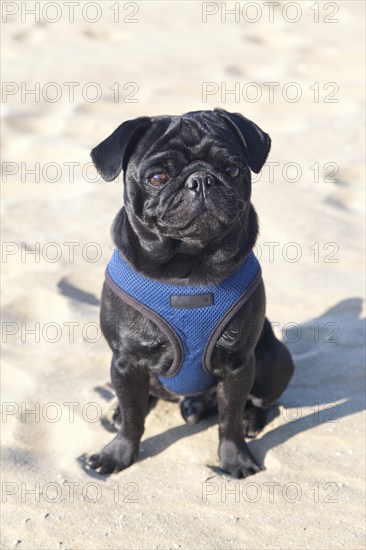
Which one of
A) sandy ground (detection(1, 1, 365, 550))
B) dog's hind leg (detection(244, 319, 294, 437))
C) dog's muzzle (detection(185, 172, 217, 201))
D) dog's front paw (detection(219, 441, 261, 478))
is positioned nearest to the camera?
dog's muzzle (detection(185, 172, 217, 201))

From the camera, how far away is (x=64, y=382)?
13.6 ft

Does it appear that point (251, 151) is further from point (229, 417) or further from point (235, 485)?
point (235, 485)

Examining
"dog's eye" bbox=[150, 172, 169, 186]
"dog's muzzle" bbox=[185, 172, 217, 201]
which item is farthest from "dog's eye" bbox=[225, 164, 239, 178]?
"dog's eye" bbox=[150, 172, 169, 186]

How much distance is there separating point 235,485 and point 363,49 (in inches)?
251

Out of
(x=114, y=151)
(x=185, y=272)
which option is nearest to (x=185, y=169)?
(x=114, y=151)

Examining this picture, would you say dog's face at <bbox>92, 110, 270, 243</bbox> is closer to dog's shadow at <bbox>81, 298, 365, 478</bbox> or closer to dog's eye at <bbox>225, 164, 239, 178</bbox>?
dog's eye at <bbox>225, 164, 239, 178</bbox>

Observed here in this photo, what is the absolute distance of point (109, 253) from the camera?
211 inches

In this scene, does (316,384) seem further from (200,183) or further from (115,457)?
(200,183)

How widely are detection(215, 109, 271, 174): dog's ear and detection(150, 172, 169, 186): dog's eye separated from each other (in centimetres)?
35

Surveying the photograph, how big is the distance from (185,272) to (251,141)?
0.57 m

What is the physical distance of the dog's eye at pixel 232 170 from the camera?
10.3 feet

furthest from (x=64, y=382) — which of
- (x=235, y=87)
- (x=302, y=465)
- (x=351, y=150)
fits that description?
(x=235, y=87)

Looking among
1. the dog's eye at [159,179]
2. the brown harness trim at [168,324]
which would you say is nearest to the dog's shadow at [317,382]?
the brown harness trim at [168,324]

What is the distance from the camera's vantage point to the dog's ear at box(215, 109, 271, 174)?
324 centimetres
